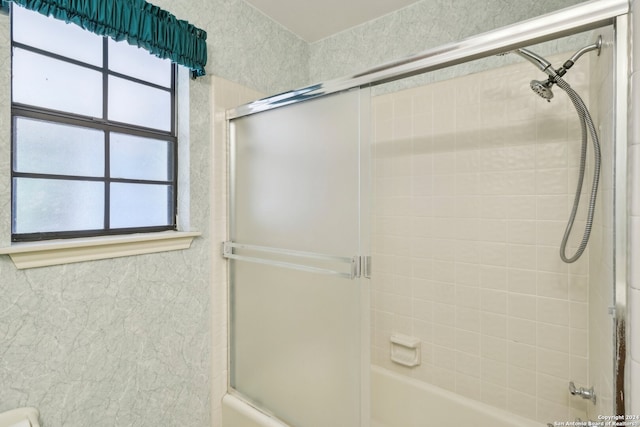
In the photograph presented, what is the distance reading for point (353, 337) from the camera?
1211 millimetres

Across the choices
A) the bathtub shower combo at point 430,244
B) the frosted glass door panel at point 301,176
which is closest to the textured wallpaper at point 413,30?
the bathtub shower combo at point 430,244

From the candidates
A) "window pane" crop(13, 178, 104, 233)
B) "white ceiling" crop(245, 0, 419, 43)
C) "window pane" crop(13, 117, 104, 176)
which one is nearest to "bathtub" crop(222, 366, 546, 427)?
"window pane" crop(13, 178, 104, 233)

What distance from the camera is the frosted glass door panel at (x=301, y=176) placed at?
122 cm

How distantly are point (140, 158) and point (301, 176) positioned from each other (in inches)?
28.9

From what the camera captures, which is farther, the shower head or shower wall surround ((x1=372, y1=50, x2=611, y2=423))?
shower wall surround ((x1=372, y1=50, x2=611, y2=423))

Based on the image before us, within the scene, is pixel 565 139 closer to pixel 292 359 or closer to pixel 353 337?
pixel 353 337

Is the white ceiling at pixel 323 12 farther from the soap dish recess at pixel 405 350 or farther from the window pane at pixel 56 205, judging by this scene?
the soap dish recess at pixel 405 350

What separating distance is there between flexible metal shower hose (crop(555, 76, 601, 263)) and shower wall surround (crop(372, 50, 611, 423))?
0.28 ft

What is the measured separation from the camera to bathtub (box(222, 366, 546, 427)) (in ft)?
5.09

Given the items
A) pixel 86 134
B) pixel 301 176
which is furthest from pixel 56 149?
pixel 301 176

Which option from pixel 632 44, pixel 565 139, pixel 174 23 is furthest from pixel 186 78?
pixel 565 139

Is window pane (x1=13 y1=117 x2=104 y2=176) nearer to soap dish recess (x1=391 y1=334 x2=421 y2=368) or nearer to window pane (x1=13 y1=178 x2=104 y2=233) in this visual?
window pane (x1=13 y1=178 x2=104 y2=233)

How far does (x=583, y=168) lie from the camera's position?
127 centimetres

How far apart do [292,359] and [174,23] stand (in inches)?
60.7
